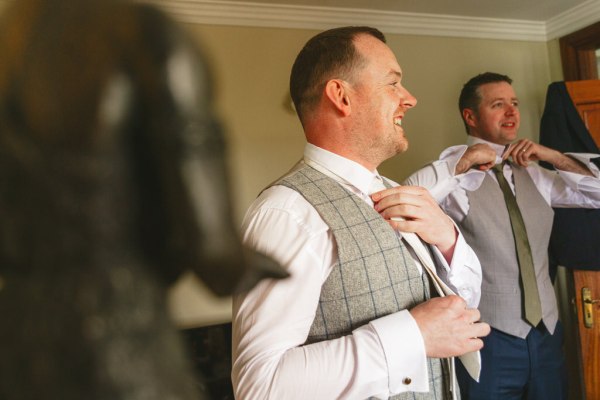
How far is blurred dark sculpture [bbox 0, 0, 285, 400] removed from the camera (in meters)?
0.28

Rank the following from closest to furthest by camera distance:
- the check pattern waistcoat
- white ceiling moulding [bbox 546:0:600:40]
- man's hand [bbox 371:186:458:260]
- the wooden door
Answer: the check pattern waistcoat, man's hand [bbox 371:186:458:260], the wooden door, white ceiling moulding [bbox 546:0:600:40]

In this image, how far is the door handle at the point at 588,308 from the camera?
2.43m

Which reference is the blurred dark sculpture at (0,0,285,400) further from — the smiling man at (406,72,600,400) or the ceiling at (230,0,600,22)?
the ceiling at (230,0,600,22)

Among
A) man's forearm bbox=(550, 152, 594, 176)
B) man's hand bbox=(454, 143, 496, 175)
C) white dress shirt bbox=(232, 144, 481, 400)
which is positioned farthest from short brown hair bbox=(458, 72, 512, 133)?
white dress shirt bbox=(232, 144, 481, 400)

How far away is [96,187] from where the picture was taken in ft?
0.93

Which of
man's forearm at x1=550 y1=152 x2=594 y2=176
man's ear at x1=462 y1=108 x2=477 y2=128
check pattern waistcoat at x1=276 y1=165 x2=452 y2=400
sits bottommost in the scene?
check pattern waistcoat at x1=276 y1=165 x2=452 y2=400

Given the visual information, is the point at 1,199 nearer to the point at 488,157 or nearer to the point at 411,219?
the point at 411,219

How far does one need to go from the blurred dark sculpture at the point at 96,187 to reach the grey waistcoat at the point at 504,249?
200cm

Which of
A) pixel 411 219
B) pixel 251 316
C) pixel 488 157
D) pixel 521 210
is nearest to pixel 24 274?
pixel 251 316

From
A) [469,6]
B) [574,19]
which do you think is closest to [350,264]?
[469,6]

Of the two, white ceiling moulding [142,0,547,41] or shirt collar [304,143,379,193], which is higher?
white ceiling moulding [142,0,547,41]

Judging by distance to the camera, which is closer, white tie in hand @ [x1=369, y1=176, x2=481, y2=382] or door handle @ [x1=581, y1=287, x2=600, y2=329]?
white tie in hand @ [x1=369, y1=176, x2=481, y2=382]

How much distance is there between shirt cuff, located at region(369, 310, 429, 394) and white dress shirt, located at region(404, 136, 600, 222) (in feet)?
4.37

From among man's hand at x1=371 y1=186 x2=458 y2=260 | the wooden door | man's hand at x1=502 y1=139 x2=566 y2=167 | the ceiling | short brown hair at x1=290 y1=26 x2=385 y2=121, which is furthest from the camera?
the ceiling
